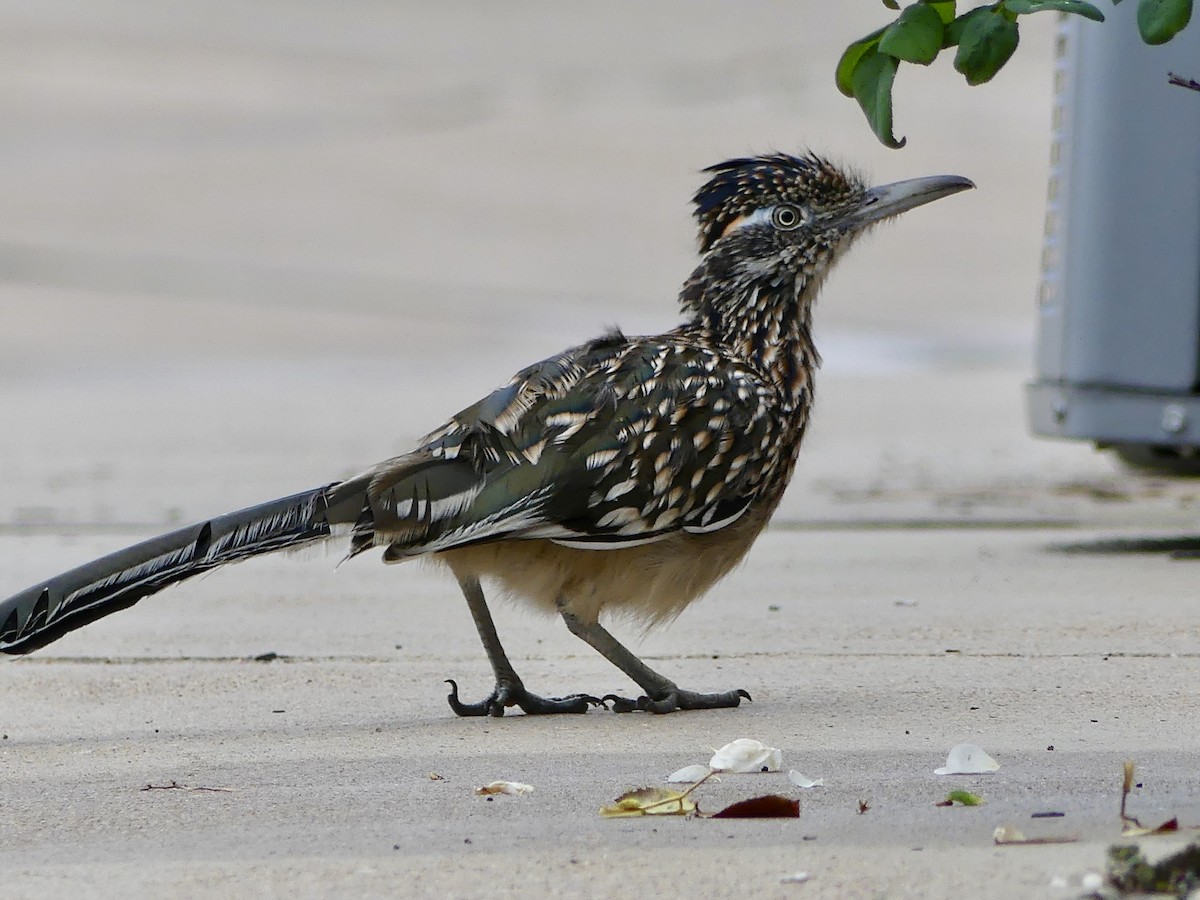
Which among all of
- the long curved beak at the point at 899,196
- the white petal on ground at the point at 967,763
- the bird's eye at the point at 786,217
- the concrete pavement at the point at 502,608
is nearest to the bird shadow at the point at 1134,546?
the concrete pavement at the point at 502,608

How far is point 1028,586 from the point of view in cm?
810

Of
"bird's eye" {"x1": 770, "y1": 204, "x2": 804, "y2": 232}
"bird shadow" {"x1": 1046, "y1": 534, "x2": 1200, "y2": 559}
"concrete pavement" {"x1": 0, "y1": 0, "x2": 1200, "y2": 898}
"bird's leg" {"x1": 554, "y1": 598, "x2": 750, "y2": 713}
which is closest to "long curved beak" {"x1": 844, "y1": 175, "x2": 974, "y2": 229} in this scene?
"bird's eye" {"x1": 770, "y1": 204, "x2": 804, "y2": 232}

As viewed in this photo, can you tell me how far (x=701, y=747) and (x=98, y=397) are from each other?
38.9 ft

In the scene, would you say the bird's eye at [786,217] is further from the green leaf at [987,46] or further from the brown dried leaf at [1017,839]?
the brown dried leaf at [1017,839]

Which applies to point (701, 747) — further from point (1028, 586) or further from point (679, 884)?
point (1028, 586)

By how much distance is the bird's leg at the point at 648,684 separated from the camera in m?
5.84

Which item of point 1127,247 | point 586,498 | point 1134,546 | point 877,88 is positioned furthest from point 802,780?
point 1134,546

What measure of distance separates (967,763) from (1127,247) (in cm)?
454

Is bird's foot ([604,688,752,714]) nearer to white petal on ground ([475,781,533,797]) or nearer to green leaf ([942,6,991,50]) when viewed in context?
white petal on ground ([475,781,533,797])

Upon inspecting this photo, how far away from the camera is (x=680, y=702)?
586cm

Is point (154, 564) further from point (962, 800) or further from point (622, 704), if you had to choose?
point (962, 800)

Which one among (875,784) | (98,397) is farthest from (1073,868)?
(98,397)

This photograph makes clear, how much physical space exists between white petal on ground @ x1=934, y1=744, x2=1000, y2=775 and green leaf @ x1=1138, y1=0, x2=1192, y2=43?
1727 millimetres

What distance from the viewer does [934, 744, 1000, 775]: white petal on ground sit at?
4.79 m
